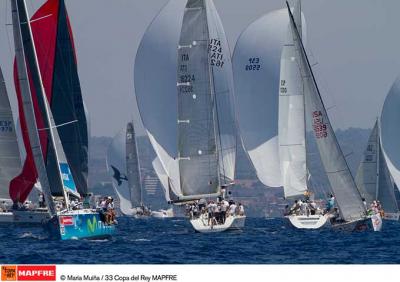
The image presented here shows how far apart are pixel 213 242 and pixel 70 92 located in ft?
35.9

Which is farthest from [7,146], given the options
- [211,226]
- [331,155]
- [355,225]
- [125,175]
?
[125,175]

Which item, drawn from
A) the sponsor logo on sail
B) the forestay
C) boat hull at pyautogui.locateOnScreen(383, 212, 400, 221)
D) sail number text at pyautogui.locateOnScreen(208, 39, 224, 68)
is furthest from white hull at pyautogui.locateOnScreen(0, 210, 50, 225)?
boat hull at pyautogui.locateOnScreen(383, 212, 400, 221)

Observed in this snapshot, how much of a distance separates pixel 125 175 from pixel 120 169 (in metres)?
0.73

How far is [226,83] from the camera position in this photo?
154 feet

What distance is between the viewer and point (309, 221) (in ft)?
145

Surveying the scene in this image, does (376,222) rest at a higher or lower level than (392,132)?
lower

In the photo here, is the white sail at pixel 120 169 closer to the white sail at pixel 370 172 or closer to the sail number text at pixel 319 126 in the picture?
the white sail at pixel 370 172

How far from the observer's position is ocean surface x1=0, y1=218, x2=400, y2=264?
2809 centimetres

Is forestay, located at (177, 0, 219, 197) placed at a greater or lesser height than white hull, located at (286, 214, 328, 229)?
greater

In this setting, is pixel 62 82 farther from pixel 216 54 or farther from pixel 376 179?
pixel 376 179

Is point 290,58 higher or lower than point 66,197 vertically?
higher

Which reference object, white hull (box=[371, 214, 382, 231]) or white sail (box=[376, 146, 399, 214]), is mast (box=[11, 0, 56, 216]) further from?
white sail (box=[376, 146, 399, 214])

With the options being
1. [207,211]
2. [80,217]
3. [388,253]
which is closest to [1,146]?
[207,211]

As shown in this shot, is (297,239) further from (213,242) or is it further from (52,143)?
(52,143)
